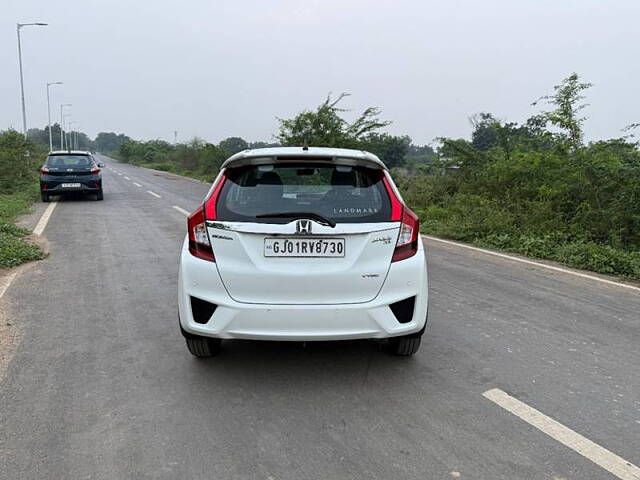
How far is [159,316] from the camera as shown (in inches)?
205

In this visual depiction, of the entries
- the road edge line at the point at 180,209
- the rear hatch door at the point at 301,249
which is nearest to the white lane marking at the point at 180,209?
the road edge line at the point at 180,209

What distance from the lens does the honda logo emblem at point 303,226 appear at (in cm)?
351

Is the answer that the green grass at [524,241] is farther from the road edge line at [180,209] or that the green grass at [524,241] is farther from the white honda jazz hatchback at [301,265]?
the road edge line at [180,209]

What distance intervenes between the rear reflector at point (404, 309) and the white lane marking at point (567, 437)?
70 centimetres

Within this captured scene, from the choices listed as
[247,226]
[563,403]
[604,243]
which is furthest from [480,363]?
[604,243]

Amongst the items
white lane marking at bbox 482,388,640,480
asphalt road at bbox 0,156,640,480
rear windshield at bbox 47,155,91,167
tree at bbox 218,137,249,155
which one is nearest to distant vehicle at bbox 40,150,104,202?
rear windshield at bbox 47,155,91,167

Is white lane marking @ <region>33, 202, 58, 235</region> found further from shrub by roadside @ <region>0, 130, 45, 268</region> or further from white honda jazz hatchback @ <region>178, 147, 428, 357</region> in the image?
white honda jazz hatchback @ <region>178, 147, 428, 357</region>

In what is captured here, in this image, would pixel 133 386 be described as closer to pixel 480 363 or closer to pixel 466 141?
pixel 480 363

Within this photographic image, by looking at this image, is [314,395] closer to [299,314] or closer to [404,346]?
[299,314]

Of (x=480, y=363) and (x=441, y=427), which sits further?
(x=480, y=363)

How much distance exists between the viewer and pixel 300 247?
139 inches

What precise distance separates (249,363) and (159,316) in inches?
59.7

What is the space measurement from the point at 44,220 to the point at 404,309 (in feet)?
35.8

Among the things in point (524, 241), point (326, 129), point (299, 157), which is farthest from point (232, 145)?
point (299, 157)
